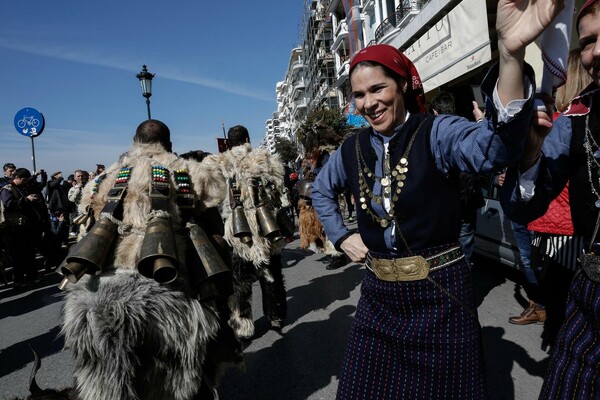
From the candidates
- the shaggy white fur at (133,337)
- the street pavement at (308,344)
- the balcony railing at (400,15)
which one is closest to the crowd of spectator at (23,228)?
the street pavement at (308,344)

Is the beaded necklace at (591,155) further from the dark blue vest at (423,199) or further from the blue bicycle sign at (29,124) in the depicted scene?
the blue bicycle sign at (29,124)

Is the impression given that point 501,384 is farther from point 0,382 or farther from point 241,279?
point 0,382

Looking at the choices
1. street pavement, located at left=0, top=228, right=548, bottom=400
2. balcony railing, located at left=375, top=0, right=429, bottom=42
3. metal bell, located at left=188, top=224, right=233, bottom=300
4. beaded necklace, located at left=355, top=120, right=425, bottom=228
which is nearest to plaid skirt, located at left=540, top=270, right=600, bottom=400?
beaded necklace, located at left=355, top=120, right=425, bottom=228

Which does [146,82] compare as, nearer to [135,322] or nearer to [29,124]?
[29,124]

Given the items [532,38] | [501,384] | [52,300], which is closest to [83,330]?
[532,38]

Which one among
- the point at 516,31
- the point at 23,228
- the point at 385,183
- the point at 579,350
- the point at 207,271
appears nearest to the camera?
the point at 516,31

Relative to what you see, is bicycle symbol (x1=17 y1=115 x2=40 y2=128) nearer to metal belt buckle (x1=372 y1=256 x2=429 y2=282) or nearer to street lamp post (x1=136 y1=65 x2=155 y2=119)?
street lamp post (x1=136 y1=65 x2=155 y2=119)

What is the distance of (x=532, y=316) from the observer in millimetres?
3744

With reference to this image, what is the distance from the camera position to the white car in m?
4.52

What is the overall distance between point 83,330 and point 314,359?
87.8 inches

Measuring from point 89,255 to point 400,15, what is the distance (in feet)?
70.0

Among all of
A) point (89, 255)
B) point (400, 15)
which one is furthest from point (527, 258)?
point (400, 15)

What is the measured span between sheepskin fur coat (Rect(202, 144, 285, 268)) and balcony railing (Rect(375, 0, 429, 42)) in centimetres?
1430

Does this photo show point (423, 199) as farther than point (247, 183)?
No
